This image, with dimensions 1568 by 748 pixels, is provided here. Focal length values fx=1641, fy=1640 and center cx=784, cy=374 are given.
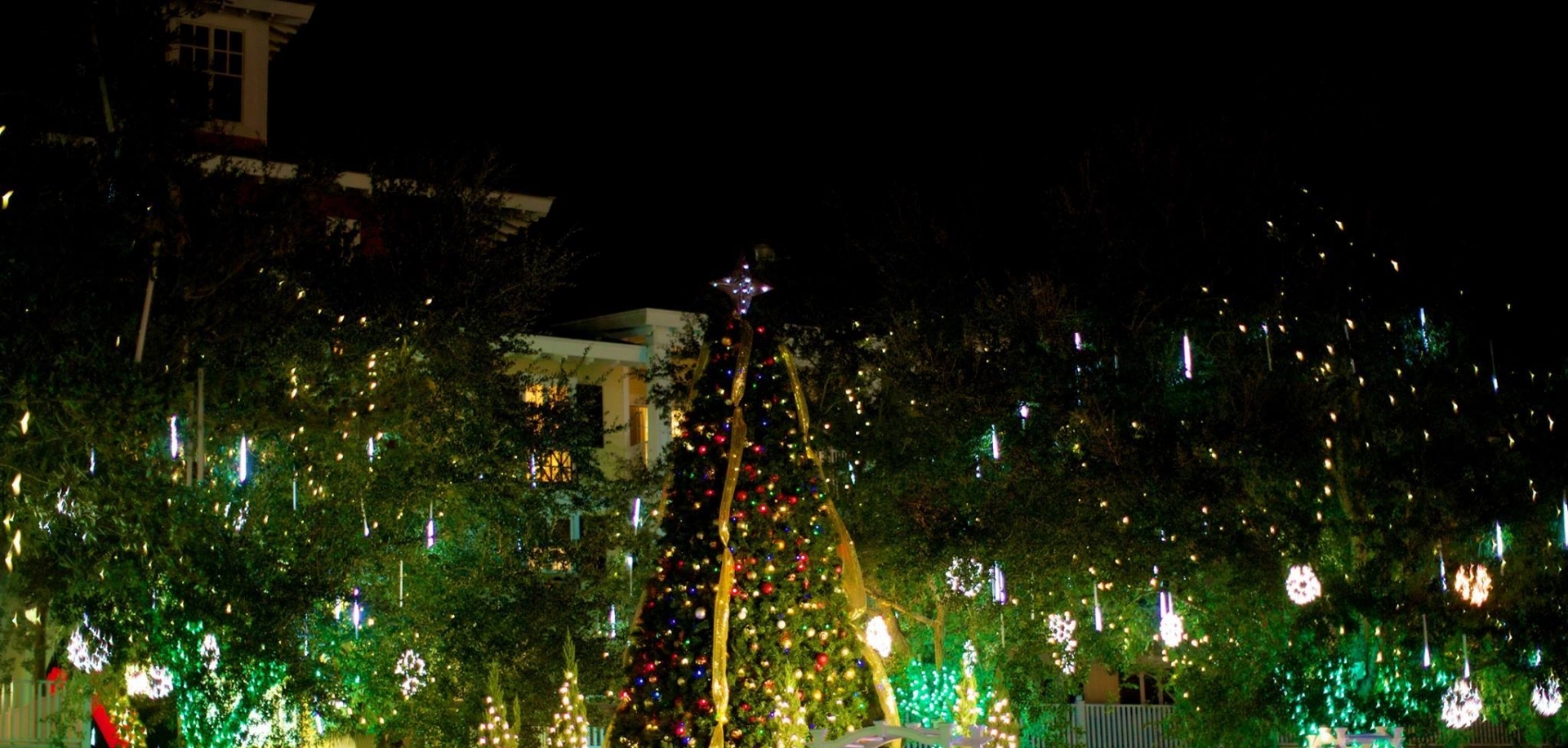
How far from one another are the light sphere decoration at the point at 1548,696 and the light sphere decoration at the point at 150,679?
15.4 meters

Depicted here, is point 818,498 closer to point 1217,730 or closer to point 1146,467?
point 1146,467

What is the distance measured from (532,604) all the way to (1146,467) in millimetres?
8427

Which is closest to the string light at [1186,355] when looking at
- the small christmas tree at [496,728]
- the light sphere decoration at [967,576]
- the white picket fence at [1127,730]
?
the light sphere decoration at [967,576]

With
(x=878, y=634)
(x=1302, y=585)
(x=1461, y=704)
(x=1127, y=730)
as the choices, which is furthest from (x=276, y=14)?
(x=1127, y=730)

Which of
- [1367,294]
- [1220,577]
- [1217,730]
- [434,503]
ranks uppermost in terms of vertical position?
[1367,294]

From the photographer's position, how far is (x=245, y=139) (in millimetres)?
22219

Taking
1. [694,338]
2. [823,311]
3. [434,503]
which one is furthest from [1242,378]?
[434,503]

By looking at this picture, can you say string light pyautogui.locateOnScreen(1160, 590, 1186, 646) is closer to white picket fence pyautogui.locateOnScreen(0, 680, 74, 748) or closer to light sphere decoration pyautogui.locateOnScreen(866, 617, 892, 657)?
light sphere decoration pyautogui.locateOnScreen(866, 617, 892, 657)

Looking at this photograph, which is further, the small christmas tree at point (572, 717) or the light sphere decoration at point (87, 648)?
the light sphere decoration at point (87, 648)

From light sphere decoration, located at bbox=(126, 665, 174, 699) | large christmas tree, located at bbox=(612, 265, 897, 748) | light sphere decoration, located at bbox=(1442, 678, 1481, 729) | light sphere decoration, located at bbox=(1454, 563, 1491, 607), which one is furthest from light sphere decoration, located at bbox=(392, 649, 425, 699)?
light sphere decoration, located at bbox=(1454, 563, 1491, 607)

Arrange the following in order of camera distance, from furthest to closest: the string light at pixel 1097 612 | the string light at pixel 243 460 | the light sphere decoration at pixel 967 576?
the light sphere decoration at pixel 967 576
the string light at pixel 1097 612
the string light at pixel 243 460

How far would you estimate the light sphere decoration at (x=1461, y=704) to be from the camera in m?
19.4

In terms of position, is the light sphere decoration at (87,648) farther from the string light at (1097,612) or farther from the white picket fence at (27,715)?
the string light at (1097,612)

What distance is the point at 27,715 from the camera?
17.6 metres
